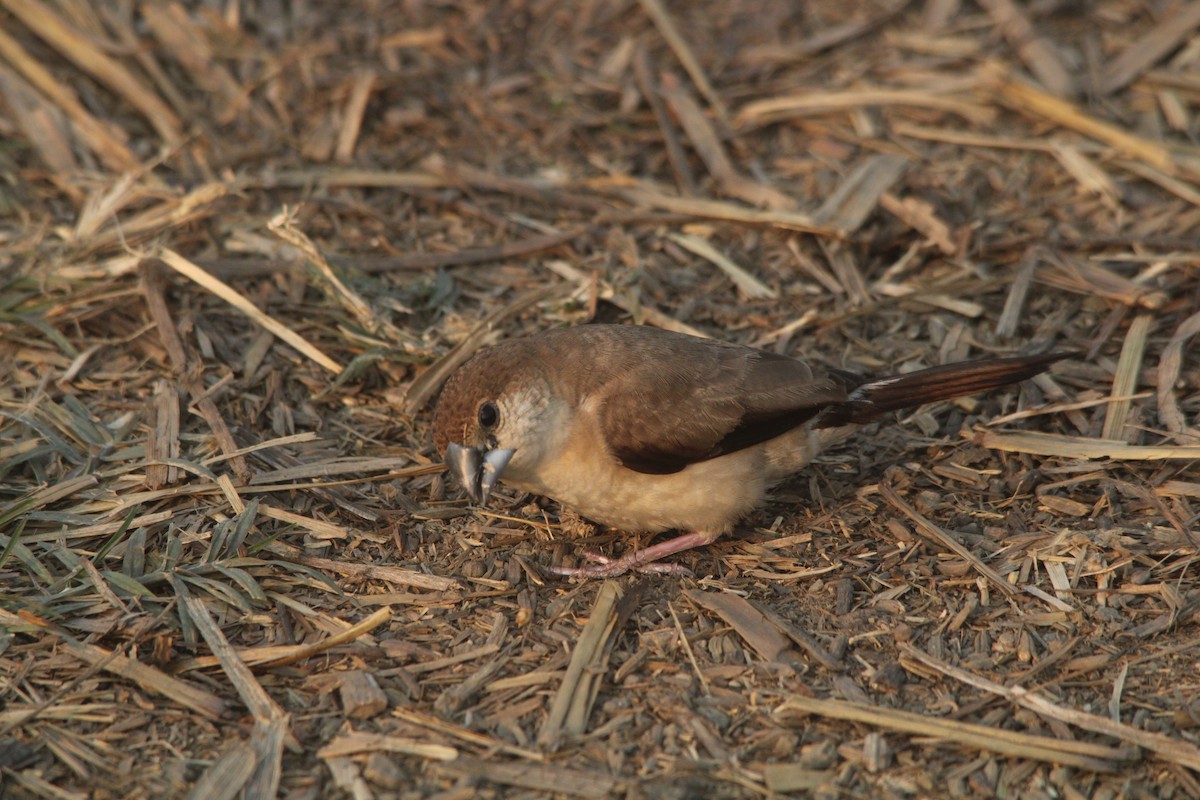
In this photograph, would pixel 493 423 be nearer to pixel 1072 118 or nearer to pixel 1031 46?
pixel 1072 118

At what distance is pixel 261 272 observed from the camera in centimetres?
639

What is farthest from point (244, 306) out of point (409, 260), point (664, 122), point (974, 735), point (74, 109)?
point (974, 735)

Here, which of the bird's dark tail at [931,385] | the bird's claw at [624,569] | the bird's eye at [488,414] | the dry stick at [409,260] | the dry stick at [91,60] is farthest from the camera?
the dry stick at [91,60]

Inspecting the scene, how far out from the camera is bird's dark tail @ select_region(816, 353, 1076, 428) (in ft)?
17.4

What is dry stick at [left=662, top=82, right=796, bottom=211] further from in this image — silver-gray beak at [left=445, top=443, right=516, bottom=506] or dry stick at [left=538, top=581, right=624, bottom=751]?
dry stick at [left=538, top=581, right=624, bottom=751]

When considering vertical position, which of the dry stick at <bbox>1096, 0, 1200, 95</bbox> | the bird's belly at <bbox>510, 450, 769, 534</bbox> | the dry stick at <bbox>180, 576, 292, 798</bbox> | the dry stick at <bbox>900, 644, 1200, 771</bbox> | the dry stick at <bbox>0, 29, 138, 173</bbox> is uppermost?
the dry stick at <bbox>0, 29, 138, 173</bbox>

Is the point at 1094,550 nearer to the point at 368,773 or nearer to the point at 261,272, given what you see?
the point at 368,773

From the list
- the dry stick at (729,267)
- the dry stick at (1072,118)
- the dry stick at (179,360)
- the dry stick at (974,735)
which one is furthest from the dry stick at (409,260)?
the dry stick at (974,735)

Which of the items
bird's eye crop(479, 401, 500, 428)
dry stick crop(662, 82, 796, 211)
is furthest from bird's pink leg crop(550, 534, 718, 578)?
dry stick crop(662, 82, 796, 211)

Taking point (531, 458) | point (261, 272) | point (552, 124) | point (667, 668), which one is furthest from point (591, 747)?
point (552, 124)

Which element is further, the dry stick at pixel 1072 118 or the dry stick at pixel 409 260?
the dry stick at pixel 1072 118

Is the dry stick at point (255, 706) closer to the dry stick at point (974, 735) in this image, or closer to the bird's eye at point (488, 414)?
the bird's eye at point (488, 414)

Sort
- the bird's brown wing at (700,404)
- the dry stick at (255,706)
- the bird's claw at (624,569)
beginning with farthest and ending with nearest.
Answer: the bird's claw at (624,569) → the bird's brown wing at (700,404) → the dry stick at (255,706)

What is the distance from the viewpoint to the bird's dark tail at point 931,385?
17.4ft
